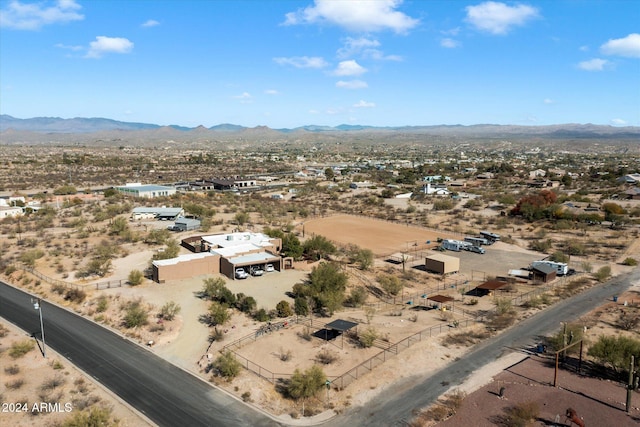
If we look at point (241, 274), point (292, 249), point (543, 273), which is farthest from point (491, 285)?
point (241, 274)

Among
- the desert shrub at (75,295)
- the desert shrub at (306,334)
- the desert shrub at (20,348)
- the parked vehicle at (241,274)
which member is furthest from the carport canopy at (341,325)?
the desert shrub at (75,295)

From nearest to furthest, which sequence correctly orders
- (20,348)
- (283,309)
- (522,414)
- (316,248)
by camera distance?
(522,414) → (20,348) → (283,309) → (316,248)

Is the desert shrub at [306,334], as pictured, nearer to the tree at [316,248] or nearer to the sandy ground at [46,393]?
the sandy ground at [46,393]

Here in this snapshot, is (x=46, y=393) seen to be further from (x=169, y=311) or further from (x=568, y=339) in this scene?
(x=568, y=339)

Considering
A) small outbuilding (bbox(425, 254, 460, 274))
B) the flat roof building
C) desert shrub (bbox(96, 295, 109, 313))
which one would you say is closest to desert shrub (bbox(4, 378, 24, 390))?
desert shrub (bbox(96, 295, 109, 313))

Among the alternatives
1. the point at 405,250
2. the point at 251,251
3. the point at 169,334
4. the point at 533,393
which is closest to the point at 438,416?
the point at 533,393
